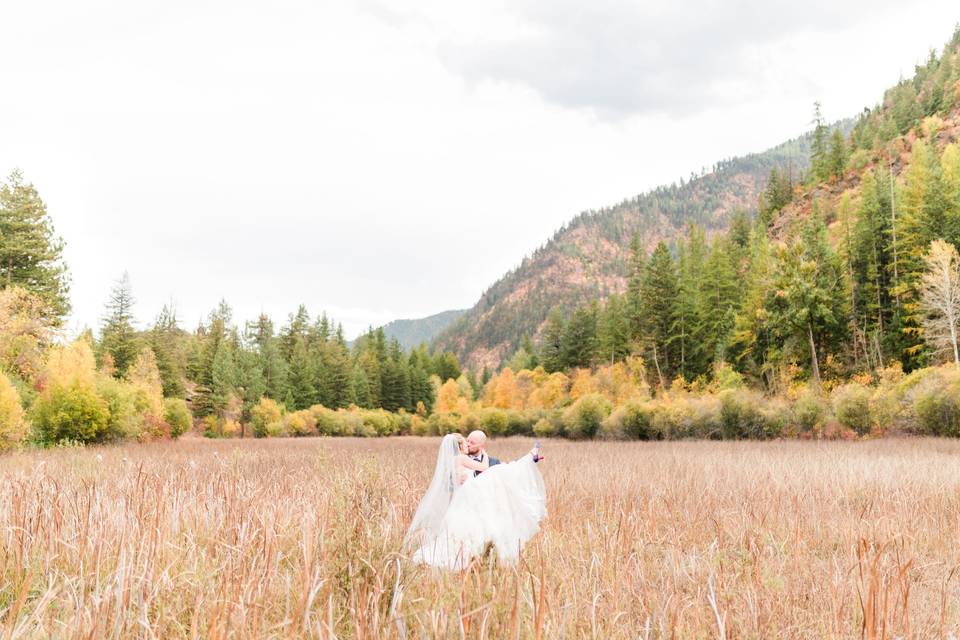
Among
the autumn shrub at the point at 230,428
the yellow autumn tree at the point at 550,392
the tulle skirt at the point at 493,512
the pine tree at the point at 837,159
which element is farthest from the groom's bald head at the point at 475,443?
the pine tree at the point at 837,159

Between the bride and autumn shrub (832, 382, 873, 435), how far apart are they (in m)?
22.2

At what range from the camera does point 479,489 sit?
17.0ft

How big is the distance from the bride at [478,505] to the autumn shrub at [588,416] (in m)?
28.3

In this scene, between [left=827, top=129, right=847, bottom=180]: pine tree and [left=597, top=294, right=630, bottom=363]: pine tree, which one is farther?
[left=827, top=129, right=847, bottom=180]: pine tree

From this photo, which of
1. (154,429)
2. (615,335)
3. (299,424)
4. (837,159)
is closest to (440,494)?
(154,429)

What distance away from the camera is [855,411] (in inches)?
879

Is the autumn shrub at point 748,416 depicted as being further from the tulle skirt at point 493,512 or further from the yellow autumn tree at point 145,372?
the yellow autumn tree at point 145,372

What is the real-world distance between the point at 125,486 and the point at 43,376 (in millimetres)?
25049

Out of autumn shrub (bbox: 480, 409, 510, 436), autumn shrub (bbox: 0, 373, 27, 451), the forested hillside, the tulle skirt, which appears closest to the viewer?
the tulle skirt

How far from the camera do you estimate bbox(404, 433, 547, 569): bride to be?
16.2 feet

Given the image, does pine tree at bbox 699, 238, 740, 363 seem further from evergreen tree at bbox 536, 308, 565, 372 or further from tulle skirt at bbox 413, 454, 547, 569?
tulle skirt at bbox 413, 454, 547, 569

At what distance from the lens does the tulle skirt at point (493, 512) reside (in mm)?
4906

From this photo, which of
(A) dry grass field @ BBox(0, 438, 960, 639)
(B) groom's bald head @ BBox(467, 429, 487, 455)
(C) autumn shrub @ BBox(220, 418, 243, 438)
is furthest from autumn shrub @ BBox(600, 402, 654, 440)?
(C) autumn shrub @ BBox(220, 418, 243, 438)

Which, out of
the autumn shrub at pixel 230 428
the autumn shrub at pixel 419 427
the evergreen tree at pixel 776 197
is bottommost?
the autumn shrub at pixel 419 427
